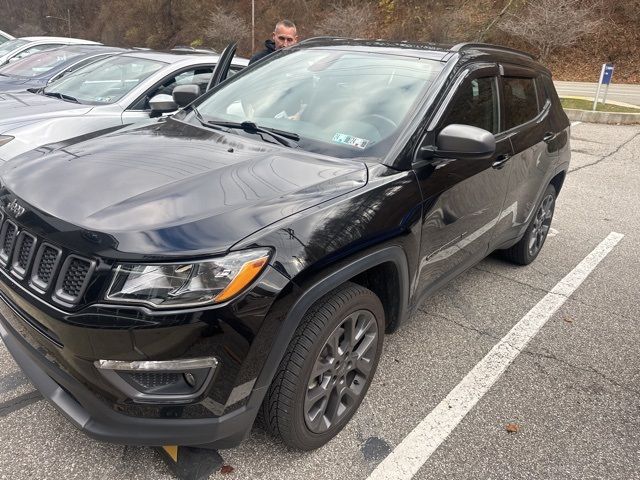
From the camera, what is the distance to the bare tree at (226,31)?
3747 cm

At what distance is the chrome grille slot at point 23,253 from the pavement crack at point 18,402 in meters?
0.87

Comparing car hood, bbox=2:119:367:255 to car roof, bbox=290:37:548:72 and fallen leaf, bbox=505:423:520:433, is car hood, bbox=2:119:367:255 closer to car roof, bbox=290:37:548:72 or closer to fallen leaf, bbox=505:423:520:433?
car roof, bbox=290:37:548:72

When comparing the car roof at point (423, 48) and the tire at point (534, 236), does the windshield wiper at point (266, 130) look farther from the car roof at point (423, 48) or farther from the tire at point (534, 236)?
the tire at point (534, 236)

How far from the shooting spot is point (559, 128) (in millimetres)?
4125

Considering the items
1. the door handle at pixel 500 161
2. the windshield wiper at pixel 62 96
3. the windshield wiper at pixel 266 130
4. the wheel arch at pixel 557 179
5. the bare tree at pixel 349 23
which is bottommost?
the wheel arch at pixel 557 179

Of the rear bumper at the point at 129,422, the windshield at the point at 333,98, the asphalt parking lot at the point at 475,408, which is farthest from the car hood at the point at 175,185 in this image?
the asphalt parking lot at the point at 475,408

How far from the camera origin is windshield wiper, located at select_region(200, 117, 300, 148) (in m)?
2.56

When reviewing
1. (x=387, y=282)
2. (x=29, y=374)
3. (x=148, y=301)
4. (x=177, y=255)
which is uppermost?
(x=177, y=255)

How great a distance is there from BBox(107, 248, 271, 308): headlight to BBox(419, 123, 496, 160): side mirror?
3.98ft

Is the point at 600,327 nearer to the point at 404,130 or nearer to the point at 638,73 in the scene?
the point at 404,130

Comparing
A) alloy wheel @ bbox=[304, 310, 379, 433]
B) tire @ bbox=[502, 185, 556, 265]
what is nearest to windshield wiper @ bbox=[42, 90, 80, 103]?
alloy wheel @ bbox=[304, 310, 379, 433]

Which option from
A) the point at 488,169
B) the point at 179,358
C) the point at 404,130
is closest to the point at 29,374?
the point at 179,358

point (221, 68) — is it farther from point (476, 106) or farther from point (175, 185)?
point (175, 185)

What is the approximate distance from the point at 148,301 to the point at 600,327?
10.2ft
